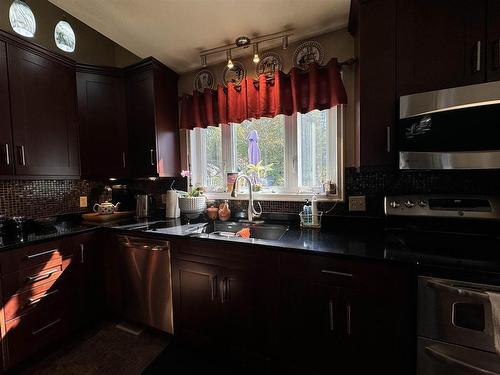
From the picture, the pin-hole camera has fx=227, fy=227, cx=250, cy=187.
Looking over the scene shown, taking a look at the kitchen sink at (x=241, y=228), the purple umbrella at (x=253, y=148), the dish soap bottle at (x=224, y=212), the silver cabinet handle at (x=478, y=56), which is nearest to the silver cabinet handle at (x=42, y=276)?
the kitchen sink at (x=241, y=228)

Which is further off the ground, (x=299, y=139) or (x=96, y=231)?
(x=299, y=139)

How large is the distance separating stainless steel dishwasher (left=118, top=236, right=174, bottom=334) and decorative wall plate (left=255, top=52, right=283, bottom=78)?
1.61 metres

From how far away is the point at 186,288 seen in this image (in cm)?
161

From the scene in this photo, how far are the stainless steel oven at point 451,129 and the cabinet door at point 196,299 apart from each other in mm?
1379

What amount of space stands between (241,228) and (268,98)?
111cm

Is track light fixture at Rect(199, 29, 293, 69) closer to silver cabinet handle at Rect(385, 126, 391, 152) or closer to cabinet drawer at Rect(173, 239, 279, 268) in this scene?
silver cabinet handle at Rect(385, 126, 391, 152)

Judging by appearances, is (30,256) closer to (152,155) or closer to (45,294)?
(45,294)

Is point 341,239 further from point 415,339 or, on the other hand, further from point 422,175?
point 422,175

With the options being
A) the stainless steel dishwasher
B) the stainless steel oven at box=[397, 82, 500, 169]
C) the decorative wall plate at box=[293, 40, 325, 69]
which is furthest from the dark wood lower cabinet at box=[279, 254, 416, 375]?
the decorative wall plate at box=[293, 40, 325, 69]

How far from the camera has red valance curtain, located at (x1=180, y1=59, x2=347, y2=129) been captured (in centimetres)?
171

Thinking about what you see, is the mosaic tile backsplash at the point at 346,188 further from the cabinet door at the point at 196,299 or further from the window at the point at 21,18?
the window at the point at 21,18

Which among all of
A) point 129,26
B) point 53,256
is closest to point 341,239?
point 53,256

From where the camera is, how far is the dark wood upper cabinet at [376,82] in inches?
51.8

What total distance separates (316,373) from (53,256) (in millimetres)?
1866
